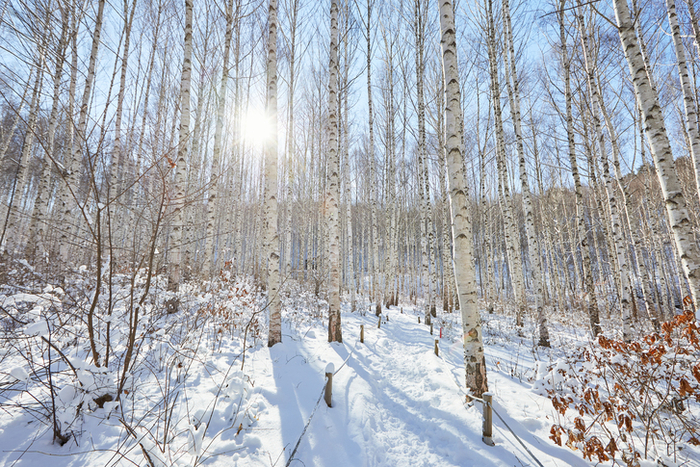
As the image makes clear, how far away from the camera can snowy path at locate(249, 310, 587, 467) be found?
8.79 feet

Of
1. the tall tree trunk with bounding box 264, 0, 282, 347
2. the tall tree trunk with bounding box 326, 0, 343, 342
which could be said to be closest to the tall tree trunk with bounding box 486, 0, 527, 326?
the tall tree trunk with bounding box 326, 0, 343, 342

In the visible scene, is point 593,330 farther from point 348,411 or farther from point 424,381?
point 348,411

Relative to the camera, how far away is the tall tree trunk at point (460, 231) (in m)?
3.59

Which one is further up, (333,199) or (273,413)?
(333,199)

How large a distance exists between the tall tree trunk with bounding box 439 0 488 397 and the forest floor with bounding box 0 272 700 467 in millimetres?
533

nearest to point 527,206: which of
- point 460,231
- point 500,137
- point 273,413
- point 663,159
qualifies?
point 500,137

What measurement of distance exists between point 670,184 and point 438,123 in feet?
24.7

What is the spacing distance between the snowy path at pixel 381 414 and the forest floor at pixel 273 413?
0.02 metres

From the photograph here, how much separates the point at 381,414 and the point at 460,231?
8.70 ft

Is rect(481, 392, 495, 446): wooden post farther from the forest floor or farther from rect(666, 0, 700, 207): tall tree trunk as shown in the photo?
rect(666, 0, 700, 207): tall tree trunk

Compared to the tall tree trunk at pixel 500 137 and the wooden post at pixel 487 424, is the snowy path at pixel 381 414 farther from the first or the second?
the tall tree trunk at pixel 500 137

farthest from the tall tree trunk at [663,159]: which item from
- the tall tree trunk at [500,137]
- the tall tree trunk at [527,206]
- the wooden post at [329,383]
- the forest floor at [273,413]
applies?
the tall tree trunk at [500,137]

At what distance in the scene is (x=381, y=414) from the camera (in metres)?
3.55

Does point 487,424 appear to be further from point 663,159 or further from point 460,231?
point 663,159
